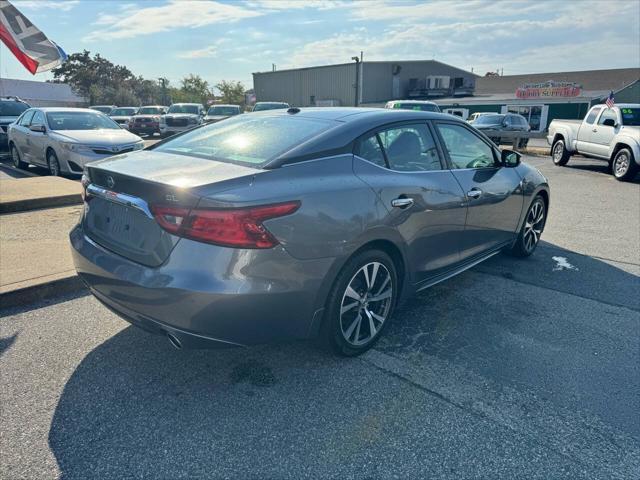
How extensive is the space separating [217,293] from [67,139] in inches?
342

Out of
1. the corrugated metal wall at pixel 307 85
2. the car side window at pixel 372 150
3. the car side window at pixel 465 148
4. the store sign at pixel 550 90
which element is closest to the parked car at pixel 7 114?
the car side window at pixel 465 148

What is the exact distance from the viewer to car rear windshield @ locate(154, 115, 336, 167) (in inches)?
119

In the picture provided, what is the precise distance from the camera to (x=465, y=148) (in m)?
4.35

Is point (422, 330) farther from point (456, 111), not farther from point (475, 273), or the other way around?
point (456, 111)

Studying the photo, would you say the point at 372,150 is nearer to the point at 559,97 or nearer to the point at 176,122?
the point at 176,122

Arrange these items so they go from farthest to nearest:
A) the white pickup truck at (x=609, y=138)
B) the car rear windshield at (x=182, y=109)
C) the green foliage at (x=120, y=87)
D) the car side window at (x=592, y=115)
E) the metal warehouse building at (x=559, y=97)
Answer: the green foliage at (x=120, y=87)
the metal warehouse building at (x=559, y=97)
the car rear windshield at (x=182, y=109)
the car side window at (x=592, y=115)
the white pickup truck at (x=609, y=138)

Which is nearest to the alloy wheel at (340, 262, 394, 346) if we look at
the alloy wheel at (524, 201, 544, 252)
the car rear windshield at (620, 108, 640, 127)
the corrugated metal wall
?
the alloy wheel at (524, 201, 544, 252)

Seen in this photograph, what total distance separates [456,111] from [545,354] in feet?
122

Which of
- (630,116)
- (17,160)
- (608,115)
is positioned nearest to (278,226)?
(17,160)

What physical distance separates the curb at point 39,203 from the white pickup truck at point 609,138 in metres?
12.7

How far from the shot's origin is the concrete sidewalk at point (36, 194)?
674cm

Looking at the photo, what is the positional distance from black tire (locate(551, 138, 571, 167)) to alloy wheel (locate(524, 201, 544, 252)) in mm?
11375

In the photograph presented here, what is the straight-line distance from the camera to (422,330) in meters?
3.72

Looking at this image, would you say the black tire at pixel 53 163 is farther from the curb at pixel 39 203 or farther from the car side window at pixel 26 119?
the curb at pixel 39 203
